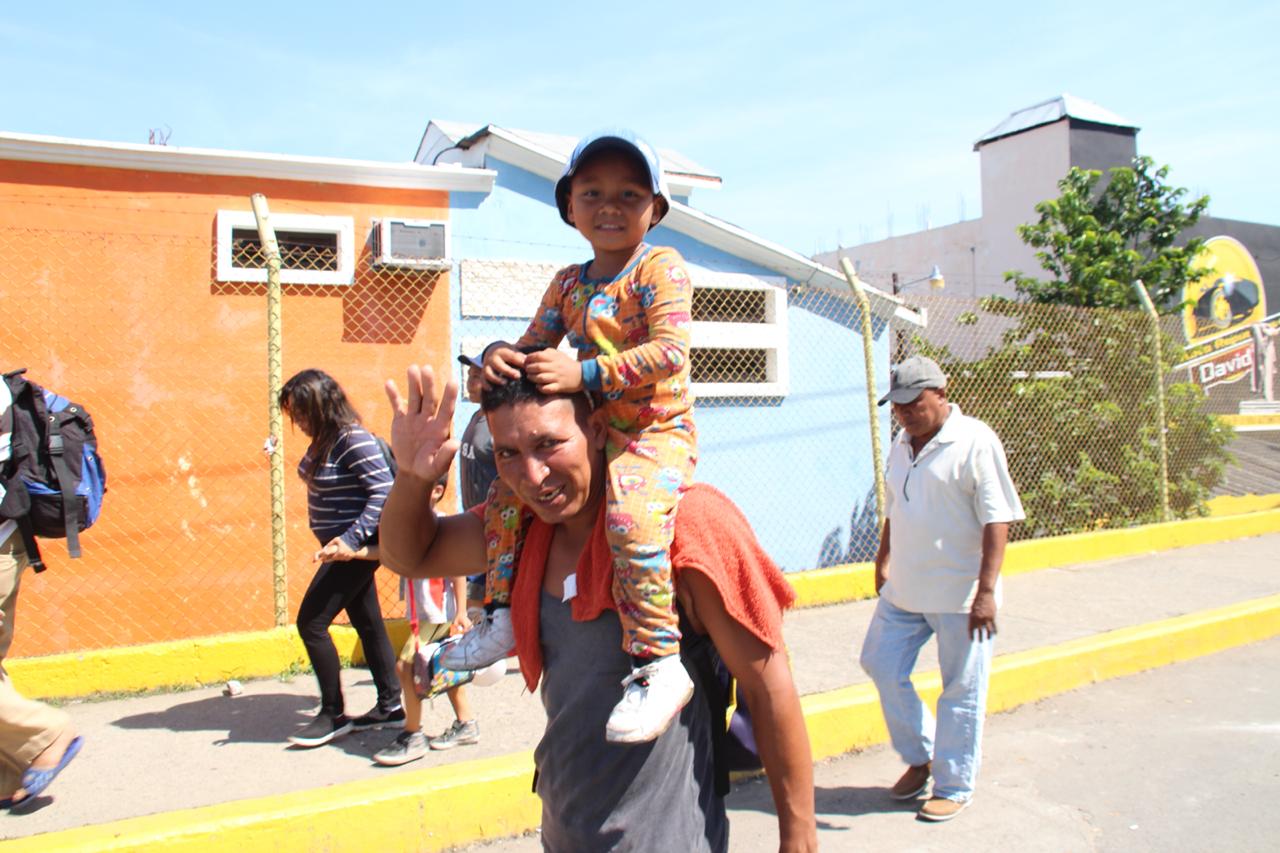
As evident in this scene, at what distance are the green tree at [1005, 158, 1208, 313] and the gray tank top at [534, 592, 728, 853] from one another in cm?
1178

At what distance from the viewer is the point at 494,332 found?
7594 mm

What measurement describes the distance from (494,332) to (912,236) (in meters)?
22.5

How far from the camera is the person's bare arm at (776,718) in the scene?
181 centimetres

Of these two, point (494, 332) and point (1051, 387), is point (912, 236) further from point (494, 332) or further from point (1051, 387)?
point (494, 332)

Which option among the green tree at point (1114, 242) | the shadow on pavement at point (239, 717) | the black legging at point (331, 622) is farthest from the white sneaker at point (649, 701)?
the green tree at point (1114, 242)

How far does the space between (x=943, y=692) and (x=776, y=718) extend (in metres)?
2.79

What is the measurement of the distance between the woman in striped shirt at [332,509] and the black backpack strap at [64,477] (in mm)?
950

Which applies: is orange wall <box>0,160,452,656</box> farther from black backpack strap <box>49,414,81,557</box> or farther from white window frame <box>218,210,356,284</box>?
black backpack strap <box>49,414,81,557</box>

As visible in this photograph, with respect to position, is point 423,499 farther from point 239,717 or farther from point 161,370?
point 161,370

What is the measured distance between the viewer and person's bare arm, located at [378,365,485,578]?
74.1 inches

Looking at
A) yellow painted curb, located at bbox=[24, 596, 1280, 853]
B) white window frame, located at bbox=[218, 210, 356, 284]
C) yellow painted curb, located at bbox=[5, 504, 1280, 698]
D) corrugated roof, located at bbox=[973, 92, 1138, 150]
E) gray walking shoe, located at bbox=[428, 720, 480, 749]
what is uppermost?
corrugated roof, located at bbox=[973, 92, 1138, 150]

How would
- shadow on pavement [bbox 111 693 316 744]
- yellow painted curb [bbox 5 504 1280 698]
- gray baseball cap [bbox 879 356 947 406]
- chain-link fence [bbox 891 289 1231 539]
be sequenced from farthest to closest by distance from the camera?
chain-link fence [bbox 891 289 1231 539]
yellow painted curb [bbox 5 504 1280 698]
shadow on pavement [bbox 111 693 316 744]
gray baseball cap [bbox 879 356 947 406]

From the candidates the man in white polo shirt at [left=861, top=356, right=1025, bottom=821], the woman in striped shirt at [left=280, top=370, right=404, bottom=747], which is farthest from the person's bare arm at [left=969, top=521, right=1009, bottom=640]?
Answer: the woman in striped shirt at [left=280, top=370, right=404, bottom=747]

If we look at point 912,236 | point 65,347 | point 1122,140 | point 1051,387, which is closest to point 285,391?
point 65,347
